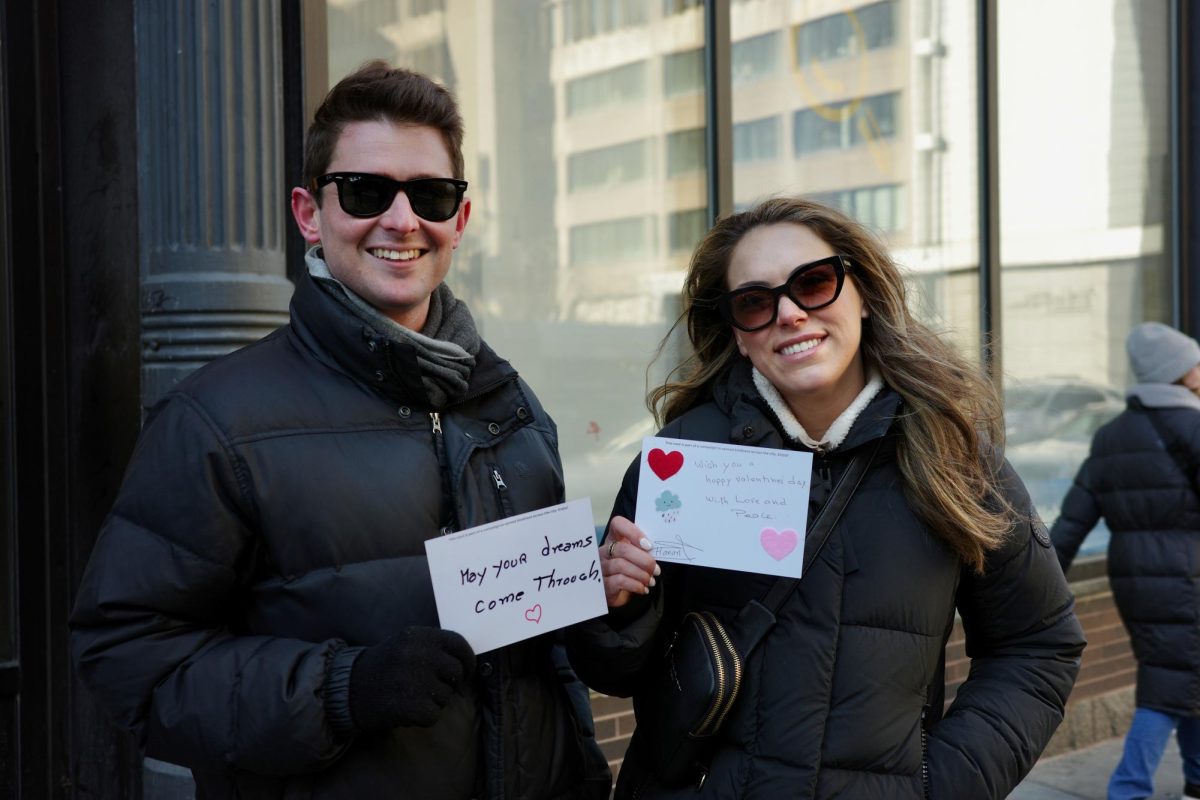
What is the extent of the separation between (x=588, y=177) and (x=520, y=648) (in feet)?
10.2

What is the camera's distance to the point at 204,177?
10.6 feet

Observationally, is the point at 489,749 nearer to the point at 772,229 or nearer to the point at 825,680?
the point at 825,680

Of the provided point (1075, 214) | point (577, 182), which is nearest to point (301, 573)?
point (577, 182)

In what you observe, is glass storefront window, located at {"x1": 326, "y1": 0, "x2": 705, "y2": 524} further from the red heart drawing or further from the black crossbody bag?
the black crossbody bag

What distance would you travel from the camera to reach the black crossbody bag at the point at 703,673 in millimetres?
1910

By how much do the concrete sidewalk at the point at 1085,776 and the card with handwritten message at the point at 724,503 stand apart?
357 centimetres

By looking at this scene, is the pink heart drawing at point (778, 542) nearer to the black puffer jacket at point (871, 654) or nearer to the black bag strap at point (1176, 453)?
the black puffer jacket at point (871, 654)

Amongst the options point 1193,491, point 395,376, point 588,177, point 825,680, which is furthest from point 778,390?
point 1193,491

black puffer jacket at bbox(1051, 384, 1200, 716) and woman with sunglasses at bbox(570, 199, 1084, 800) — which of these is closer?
woman with sunglasses at bbox(570, 199, 1084, 800)

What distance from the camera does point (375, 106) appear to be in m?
1.98

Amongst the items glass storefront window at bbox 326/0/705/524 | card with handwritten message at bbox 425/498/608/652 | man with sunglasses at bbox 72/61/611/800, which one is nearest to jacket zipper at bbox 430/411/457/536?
man with sunglasses at bbox 72/61/611/800

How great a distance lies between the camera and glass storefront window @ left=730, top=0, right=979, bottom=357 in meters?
5.34

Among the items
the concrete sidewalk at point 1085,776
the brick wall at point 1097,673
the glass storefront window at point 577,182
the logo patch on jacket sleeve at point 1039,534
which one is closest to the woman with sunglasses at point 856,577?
the logo patch on jacket sleeve at point 1039,534

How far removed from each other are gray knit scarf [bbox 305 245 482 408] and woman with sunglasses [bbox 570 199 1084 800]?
37cm
